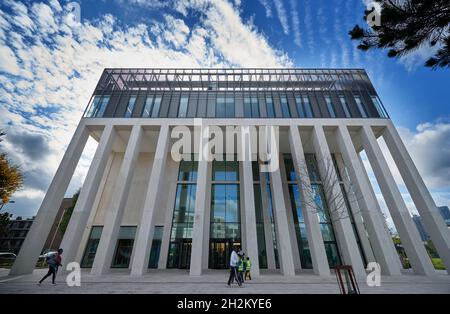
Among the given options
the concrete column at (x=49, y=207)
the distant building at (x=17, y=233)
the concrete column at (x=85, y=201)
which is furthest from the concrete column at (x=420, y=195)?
the distant building at (x=17, y=233)

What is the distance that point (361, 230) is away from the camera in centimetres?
1853

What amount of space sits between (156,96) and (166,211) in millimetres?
12620

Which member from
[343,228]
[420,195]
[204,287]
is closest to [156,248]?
[204,287]

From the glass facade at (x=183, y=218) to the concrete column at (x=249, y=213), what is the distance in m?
7.13

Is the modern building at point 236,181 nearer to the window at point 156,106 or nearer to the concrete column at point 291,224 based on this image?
the concrete column at point 291,224

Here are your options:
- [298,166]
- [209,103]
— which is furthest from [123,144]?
[298,166]

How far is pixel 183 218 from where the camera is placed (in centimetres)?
2006

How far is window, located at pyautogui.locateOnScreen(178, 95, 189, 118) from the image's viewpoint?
2006 cm

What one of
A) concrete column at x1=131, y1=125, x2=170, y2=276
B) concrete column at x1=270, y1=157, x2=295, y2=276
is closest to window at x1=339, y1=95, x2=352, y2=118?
concrete column at x1=270, y1=157, x2=295, y2=276

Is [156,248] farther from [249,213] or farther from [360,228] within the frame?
[360,228]

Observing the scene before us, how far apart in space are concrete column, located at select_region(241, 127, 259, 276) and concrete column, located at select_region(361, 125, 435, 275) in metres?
11.2

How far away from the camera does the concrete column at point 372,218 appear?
13812mm

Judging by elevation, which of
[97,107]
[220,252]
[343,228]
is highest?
[97,107]

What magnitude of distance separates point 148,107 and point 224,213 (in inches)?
547
